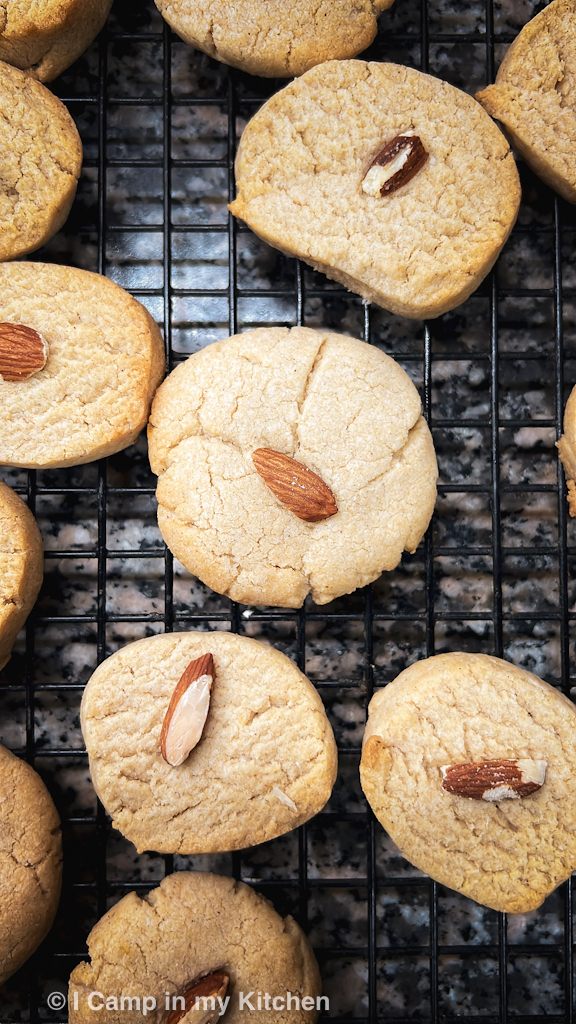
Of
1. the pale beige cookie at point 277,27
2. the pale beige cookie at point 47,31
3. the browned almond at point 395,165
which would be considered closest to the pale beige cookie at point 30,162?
the pale beige cookie at point 47,31

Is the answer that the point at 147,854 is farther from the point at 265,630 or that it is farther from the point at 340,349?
the point at 340,349

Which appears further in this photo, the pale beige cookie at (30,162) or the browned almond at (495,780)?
the pale beige cookie at (30,162)

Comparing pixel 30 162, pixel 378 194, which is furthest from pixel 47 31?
pixel 378 194

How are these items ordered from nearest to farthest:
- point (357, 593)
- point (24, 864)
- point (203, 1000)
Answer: point (203, 1000) < point (24, 864) < point (357, 593)

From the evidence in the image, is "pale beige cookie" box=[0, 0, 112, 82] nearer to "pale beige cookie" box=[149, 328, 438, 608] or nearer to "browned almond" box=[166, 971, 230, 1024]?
"pale beige cookie" box=[149, 328, 438, 608]

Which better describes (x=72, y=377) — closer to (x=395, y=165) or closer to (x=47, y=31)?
(x=47, y=31)

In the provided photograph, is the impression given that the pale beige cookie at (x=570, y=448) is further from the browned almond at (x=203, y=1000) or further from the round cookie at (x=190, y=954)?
the browned almond at (x=203, y=1000)

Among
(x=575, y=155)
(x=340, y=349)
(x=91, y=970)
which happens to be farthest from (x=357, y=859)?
(x=575, y=155)
